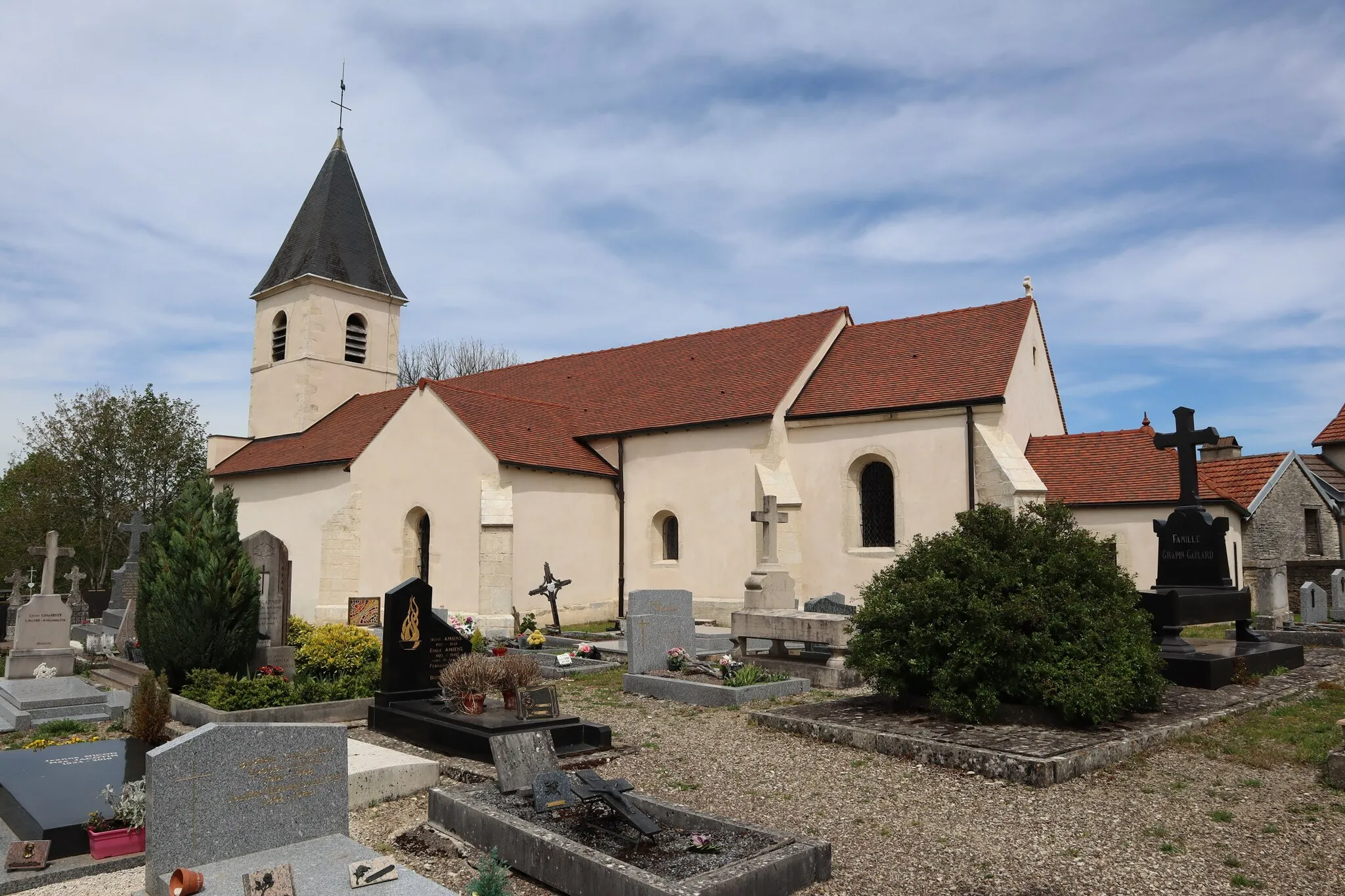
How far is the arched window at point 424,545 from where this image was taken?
70.5ft

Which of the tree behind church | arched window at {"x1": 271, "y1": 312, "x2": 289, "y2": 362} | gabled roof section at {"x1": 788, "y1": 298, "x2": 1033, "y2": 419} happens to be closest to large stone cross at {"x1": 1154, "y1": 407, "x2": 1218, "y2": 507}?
gabled roof section at {"x1": 788, "y1": 298, "x2": 1033, "y2": 419}

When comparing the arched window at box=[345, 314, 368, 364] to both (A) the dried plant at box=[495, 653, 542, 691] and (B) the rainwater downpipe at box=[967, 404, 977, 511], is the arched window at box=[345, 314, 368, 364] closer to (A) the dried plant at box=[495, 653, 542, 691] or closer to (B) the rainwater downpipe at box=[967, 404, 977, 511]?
(B) the rainwater downpipe at box=[967, 404, 977, 511]

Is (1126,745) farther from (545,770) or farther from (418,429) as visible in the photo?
(418,429)

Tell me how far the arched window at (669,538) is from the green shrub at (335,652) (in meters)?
10.9

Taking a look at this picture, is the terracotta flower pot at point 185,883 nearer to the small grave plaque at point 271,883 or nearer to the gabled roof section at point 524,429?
the small grave plaque at point 271,883

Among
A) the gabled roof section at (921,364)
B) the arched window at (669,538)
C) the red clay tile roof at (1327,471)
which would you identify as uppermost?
the gabled roof section at (921,364)

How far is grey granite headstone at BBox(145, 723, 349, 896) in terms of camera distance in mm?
4711

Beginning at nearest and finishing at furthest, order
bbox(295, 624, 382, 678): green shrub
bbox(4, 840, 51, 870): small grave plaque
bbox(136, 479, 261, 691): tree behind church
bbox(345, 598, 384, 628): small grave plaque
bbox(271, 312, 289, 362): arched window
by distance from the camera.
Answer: bbox(4, 840, 51, 870): small grave plaque
bbox(136, 479, 261, 691): tree behind church
bbox(295, 624, 382, 678): green shrub
bbox(345, 598, 384, 628): small grave plaque
bbox(271, 312, 289, 362): arched window

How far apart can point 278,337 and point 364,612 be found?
15.2m

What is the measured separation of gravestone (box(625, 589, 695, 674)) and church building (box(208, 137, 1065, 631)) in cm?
584

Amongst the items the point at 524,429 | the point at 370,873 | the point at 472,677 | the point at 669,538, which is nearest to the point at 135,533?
the point at 524,429

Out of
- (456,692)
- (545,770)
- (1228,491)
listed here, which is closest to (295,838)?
(545,770)

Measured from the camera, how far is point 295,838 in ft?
16.8

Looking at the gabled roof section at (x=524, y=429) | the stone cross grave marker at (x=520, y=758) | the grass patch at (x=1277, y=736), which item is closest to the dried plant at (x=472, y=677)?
the stone cross grave marker at (x=520, y=758)
